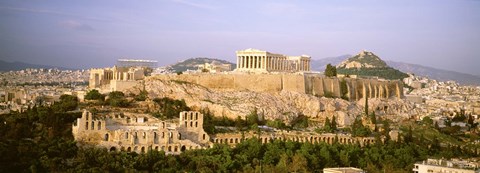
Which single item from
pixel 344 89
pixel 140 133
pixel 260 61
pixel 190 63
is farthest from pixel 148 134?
pixel 190 63

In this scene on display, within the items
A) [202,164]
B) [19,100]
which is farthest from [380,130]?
[19,100]

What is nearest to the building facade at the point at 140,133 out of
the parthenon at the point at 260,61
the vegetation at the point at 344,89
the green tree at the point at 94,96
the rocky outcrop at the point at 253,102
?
the green tree at the point at 94,96

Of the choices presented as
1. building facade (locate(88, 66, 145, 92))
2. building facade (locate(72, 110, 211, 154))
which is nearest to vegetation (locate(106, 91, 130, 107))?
building facade (locate(72, 110, 211, 154))

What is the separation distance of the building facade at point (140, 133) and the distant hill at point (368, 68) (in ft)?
179

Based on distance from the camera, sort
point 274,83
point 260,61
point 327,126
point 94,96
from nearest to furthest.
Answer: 1. point 94,96
2. point 327,126
3. point 274,83
4. point 260,61

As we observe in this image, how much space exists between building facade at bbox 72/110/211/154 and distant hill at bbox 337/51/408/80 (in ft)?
179

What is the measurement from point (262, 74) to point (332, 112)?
5683 mm

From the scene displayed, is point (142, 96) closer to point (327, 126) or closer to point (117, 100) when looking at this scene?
point (117, 100)

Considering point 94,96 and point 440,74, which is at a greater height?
point 440,74

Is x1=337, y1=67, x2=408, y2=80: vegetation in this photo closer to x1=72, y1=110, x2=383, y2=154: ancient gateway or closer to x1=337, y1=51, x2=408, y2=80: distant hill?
x1=337, y1=51, x2=408, y2=80: distant hill

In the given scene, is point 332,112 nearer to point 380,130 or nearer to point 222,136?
point 380,130

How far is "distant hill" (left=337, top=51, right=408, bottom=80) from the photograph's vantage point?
9431 cm

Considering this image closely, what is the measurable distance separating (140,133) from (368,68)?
68.5 m

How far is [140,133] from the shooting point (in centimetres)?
3603
